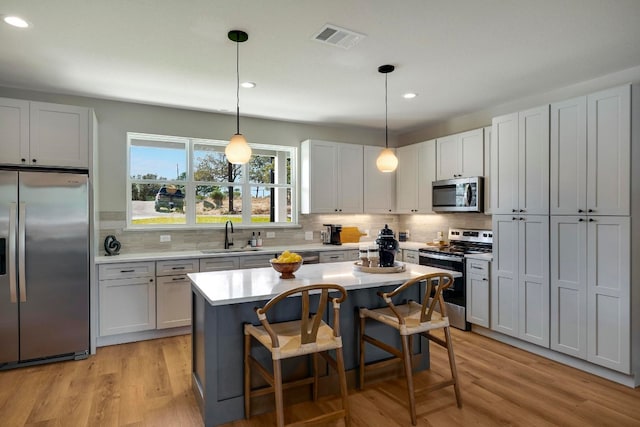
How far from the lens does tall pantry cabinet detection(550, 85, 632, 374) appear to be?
2.93 meters

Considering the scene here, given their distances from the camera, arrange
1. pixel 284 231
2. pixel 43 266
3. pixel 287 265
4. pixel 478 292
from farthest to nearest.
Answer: pixel 284 231 → pixel 478 292 → pixel 43 266 → pixel 287 265

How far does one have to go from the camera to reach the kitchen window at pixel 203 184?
4488 mm

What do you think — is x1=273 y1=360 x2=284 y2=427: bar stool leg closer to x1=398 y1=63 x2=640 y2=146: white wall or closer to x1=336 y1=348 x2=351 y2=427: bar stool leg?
x1=336 y1=348 x2=351 y2=427: bar stool leg

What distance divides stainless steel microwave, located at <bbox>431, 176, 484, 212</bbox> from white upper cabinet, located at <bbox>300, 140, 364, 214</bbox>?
3.65 feet

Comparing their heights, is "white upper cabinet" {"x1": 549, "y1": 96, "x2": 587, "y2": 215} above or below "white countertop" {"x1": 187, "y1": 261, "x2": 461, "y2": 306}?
above

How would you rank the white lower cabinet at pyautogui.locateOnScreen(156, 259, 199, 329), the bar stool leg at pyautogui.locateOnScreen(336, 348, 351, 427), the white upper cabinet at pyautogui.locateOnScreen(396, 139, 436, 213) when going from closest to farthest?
the bar stool leg at pyautogui.locateOnScreen(336, 348, 351, 427)
the white lower cabinet at pyautogui.locateOnScreen(156, 259, 199, 329)
the white upper cabinet at pyautogui.locateOnScreen(396, 139, 436, 213)

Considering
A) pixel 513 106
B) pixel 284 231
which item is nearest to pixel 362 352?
pixel 284 231

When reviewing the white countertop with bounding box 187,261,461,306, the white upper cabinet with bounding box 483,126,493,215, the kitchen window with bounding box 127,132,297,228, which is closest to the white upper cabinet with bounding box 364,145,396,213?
the kitchen window with bounding box 127,132,297,228

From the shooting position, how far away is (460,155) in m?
4.67

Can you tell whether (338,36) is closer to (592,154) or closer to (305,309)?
(305,309)

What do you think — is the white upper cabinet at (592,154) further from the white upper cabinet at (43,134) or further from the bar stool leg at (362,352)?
the white upper cabinet at (43,134)

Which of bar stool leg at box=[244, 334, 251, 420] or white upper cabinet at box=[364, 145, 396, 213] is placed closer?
bar stool leg at box=[244, 334, 251, 420]

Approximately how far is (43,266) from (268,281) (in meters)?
2.23

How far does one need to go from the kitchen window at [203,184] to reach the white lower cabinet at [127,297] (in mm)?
746
